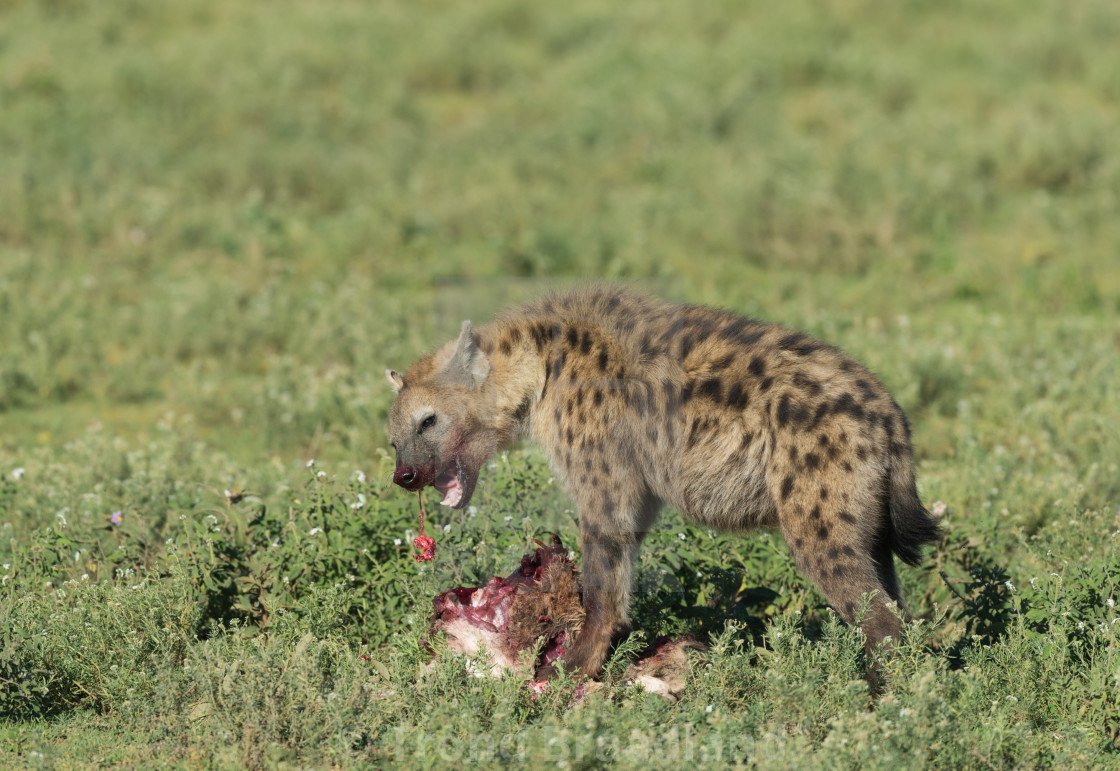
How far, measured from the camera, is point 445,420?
614cm

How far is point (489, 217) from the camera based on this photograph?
13.6m

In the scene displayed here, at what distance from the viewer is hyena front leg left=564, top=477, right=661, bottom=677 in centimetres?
584

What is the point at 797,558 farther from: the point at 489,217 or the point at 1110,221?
the point at 1110,221

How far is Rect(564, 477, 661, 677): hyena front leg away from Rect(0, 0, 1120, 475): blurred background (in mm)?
1397

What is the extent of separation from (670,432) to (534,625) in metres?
1.09

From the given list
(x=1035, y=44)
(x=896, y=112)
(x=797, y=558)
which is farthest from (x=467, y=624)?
(x=1035, y=44)

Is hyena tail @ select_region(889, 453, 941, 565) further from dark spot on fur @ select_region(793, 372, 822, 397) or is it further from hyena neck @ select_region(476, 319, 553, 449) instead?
hyena neck @ select_region(476, 319, 553, 449)

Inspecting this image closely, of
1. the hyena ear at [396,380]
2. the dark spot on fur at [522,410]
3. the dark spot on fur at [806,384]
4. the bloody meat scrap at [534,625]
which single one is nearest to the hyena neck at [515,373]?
the dark spot on fur at [522,410]

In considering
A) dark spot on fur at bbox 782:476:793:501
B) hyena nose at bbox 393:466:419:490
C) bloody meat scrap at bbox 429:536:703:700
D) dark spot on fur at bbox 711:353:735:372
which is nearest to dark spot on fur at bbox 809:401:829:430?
dark spot on fur at bbox 782:476:793:501

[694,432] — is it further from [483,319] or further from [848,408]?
[483,319]

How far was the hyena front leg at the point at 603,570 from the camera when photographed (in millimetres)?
5844

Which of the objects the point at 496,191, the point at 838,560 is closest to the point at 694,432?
the point at 838,560

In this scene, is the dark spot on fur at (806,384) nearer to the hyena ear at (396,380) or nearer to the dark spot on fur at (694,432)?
the dark spot on fur at (694,432)

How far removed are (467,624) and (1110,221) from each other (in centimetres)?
1022
